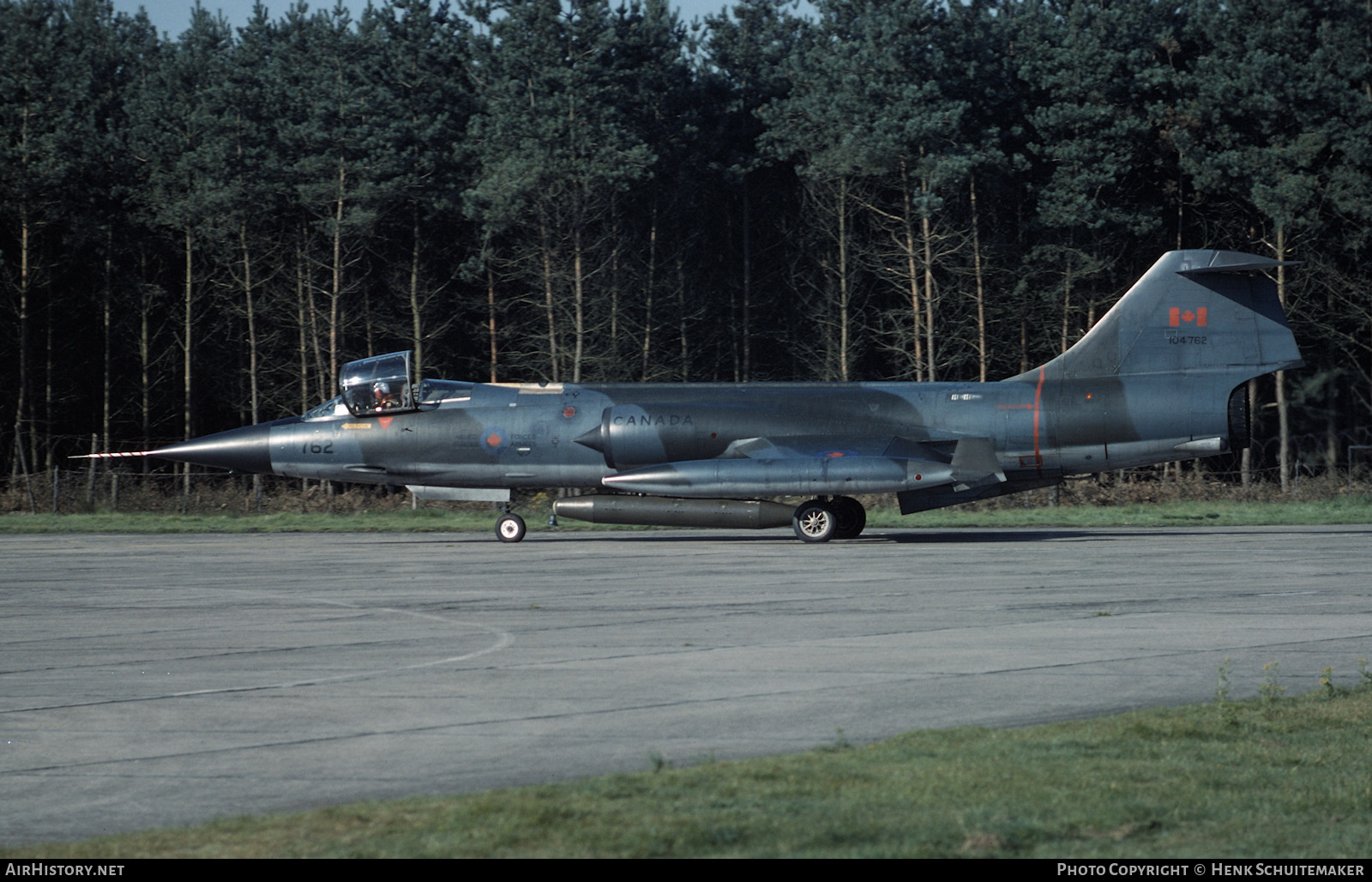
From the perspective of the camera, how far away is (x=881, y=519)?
3108 cm

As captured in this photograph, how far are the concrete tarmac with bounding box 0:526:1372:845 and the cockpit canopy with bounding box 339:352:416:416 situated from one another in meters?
5.52

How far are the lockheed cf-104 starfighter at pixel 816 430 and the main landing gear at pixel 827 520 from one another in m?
0.03

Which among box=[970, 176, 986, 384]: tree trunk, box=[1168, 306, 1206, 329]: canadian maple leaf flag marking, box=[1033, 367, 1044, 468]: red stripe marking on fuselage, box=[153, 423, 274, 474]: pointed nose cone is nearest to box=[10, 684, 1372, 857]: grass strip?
box=[1033, 367, 1044, 468]: red stripe marking on fuselage

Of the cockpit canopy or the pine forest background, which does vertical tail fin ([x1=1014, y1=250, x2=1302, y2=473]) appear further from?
the pine forest background

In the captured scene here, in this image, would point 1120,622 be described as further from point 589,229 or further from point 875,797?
point 589,229

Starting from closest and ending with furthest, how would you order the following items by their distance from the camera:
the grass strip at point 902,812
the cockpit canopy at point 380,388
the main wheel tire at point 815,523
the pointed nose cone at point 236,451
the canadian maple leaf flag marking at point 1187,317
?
the grass strip at point 902,812 < the canadian maple leaf flag marking at point 1187,317 < the main wheel tire at point 815,523 < the cockpit canopy at point 380,388 < the pointed nose cone at point 236,451

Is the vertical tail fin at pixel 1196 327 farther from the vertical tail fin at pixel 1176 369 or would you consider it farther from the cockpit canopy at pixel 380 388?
the cockpit canopy at pixel 380 388

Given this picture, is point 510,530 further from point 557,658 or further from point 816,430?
point 557,658

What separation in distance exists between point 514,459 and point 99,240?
108ft

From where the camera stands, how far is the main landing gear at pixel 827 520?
24406mm

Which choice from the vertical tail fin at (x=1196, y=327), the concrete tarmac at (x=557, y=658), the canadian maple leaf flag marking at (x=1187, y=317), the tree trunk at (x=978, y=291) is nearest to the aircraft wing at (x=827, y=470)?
the vertical tail fin at (x=1196, y=327)

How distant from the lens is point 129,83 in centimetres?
5572

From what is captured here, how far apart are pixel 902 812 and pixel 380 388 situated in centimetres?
2135

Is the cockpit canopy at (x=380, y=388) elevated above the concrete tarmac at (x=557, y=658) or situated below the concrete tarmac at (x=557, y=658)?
above
